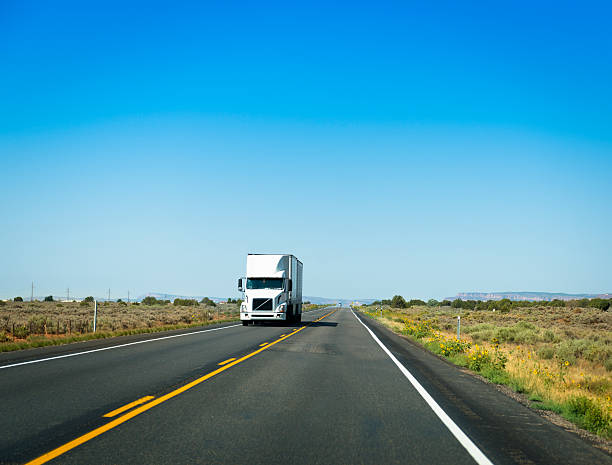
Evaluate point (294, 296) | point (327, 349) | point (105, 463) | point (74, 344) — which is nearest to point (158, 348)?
point (74, 344)

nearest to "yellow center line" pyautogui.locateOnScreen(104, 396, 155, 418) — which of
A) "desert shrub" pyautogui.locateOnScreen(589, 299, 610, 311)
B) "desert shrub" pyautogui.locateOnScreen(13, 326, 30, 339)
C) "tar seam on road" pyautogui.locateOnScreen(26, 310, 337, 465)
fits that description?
"tar seam on road" pyautogui.locateOnScreen(26, 310, 337, 465)

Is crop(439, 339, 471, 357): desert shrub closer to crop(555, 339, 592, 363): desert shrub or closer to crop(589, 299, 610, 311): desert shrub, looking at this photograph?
crop(555, 339, 592, 363): desert shrub

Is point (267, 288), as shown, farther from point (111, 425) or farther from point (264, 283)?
point (111, 425)

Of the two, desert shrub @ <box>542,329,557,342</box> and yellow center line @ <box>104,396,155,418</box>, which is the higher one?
yellow center line @ <box>104,396,155,418</box>

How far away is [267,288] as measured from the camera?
31281mm

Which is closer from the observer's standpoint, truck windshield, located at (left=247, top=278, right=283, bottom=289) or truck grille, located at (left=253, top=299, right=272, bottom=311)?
truck grille, located at (left=253, top=299, right=272, bottom=311)

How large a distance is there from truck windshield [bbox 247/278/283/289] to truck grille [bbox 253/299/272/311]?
3.01 ft

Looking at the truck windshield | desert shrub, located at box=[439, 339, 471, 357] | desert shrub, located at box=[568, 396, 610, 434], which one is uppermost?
the truck windshield

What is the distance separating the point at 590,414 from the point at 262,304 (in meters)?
24.3

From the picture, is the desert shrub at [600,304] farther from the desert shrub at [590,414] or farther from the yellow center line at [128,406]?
the yellow center line at [128,406]

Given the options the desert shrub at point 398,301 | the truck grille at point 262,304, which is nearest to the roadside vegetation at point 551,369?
the truck grille at point 262,304

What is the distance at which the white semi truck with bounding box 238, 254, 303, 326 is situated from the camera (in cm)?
3084

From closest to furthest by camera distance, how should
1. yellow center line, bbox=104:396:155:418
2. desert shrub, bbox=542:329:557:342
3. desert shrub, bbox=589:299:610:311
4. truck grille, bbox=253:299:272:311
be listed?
yellow center line, bbox=104:396:155:418 → desert shrub, bbox=542:329:557:342 → truck grille, bbox=253:299:272:311 → desert shrub, bbox=589:299:610:311

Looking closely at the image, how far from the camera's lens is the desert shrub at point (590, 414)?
7.13 m
